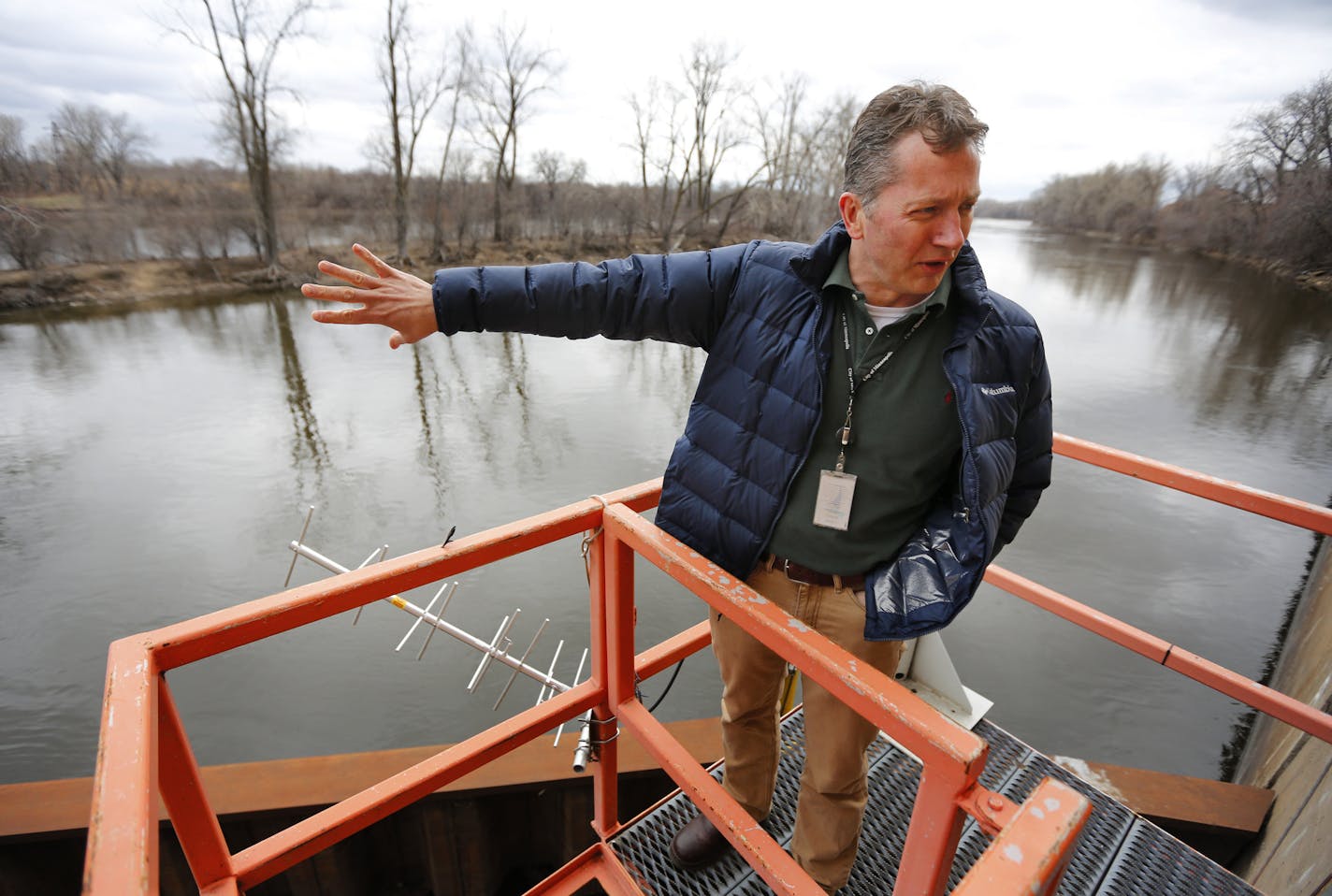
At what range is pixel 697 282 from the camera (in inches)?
64.9

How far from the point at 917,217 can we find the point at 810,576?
0.85 metres

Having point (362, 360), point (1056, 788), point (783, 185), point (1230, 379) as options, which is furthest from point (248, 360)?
point (783, 185)

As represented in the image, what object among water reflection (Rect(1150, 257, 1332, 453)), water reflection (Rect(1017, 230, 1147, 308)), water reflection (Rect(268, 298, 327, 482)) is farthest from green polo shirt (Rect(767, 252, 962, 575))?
water reflection (Rect(1017, 230, 1147, 308))

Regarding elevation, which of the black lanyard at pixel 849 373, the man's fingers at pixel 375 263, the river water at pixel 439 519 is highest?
the man's fingers at pixel 375 263

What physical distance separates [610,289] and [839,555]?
846 millimetres

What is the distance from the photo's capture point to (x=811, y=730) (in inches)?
66.1

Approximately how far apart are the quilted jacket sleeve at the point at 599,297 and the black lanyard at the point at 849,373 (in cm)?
34

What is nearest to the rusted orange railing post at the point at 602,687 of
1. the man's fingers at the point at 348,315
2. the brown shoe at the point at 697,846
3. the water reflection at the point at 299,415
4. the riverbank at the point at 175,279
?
the brown shoe at the point at 697,846

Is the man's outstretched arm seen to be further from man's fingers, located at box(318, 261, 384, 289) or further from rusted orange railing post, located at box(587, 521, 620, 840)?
rusted orange railing post, located at box(587, 521, 620, 840)

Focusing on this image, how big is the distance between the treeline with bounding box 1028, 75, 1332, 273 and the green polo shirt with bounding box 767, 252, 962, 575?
34838 millimetres

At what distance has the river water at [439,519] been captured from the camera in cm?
480

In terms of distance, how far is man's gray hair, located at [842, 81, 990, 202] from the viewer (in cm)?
132

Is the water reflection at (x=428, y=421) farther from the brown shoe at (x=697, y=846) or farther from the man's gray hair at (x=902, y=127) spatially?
the man's gray hair at (x=902, y=127)

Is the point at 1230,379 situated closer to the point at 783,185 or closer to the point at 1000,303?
the point at 1000,303
